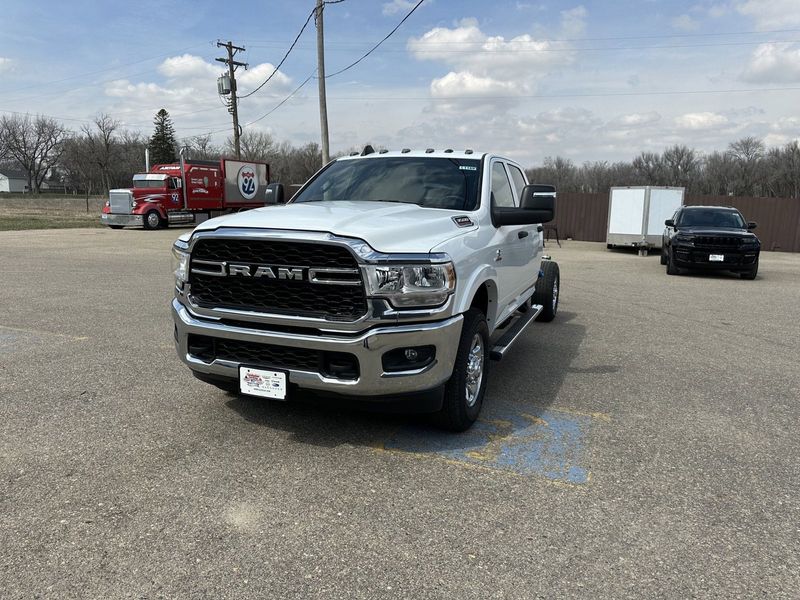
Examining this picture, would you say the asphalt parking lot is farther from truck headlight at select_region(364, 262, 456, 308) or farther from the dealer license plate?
truck headlight at select_region(364, 262, 456, 308)

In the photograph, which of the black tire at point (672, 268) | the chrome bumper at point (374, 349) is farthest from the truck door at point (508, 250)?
the black tire at point (672, 268)

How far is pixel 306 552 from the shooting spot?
2.74 meters

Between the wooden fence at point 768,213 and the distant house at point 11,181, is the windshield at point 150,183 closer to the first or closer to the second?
the wooden fence at point 768,213

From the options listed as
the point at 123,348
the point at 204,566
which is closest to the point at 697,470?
the point at 204,566

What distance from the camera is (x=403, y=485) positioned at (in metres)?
3.38

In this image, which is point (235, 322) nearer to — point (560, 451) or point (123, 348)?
point (560, 451)

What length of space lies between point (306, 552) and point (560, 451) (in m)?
1.86

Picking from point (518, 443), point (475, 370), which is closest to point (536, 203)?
point (475, 370)

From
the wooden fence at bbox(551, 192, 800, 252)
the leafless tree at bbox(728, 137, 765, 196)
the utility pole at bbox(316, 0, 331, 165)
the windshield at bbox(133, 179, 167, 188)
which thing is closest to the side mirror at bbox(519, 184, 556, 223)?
the utility pole at bbox(316, 0, 331, 165)

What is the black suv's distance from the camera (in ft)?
43.8

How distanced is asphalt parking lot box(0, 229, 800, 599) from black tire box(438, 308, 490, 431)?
14cm

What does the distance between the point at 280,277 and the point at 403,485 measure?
138 cm

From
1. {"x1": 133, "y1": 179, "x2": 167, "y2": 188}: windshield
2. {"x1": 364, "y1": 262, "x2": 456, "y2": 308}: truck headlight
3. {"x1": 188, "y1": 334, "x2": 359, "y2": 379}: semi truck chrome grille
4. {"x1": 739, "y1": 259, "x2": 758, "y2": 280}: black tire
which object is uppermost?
{"x1": 133, "y1": 179, "x2": 167, "y2": 188}: windshield

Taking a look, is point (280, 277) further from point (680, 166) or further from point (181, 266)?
point (680, 166)
